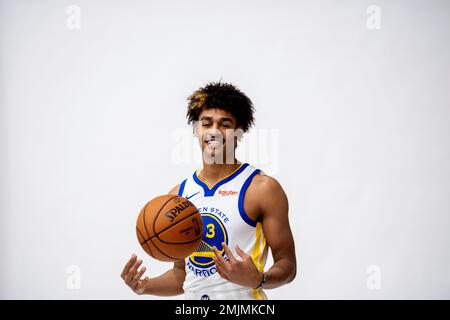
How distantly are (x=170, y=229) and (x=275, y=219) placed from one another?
44 centimetres

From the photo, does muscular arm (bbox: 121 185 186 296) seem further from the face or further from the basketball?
the face

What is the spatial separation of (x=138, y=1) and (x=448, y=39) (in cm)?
293

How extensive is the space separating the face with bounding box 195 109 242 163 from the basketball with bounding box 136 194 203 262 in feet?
0.88

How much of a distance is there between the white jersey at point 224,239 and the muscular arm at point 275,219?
45mm

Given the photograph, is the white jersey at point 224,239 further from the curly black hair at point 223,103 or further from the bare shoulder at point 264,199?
the curly black hair at point 223,103

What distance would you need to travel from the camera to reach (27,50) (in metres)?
4.83

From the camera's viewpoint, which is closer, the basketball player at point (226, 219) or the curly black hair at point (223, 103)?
the basketball player at point (226, 219)

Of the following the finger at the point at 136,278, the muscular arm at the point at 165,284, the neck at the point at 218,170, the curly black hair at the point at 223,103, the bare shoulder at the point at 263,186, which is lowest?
the muscular arm at the point at 165,284

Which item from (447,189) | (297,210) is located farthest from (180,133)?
(447,189)

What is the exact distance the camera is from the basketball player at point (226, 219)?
2061 millimetres

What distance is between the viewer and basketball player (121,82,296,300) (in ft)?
6.76

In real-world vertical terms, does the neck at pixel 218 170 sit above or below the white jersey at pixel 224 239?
above

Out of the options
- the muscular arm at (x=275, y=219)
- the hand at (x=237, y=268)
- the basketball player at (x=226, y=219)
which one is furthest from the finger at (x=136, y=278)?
the muscular arm at (x=275, y=219)

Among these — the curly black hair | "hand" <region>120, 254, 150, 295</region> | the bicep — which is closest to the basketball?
"hand" <region>120, 254, 150, 295</region>
